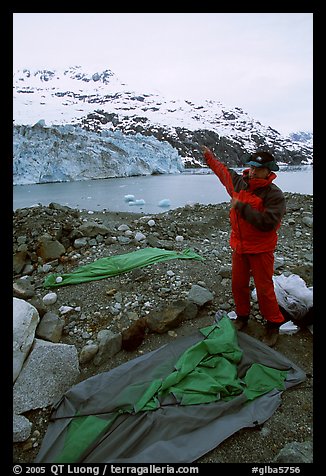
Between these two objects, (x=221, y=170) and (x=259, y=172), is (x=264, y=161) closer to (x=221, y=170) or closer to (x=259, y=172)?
(x=259, y=172)

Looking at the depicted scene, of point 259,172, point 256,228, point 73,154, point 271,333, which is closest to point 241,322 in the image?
point 271,333

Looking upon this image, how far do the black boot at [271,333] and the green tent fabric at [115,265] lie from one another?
1547 millimetres

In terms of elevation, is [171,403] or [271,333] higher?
[271,333]

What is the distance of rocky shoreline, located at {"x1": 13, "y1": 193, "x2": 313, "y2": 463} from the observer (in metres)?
1.71

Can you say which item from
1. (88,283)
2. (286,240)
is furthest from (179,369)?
(286,240)

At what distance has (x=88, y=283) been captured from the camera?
10.5 ft

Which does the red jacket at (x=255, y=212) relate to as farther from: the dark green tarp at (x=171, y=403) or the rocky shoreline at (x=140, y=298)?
the rocky shoreline at (x=140, y=298)

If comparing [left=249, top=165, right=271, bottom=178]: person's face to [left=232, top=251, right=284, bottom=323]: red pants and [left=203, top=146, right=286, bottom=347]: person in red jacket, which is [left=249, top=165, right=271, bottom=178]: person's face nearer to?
[left=203, top=146, right=286, bottom=347]: person in red jacket

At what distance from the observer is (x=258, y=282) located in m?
2.25

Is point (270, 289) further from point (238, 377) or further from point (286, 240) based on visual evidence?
point (286, 240)

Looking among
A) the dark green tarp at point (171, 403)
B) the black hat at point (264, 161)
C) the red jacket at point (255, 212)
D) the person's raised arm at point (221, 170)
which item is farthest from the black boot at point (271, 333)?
the black hat at point (264, 161)

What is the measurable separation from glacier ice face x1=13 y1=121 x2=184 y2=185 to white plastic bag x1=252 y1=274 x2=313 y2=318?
59.0ft

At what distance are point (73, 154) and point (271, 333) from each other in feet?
63.4

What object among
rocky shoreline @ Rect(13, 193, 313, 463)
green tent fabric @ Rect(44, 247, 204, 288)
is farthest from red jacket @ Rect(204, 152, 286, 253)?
green tent fabric @ Rect(44, 247, 204, 288)
